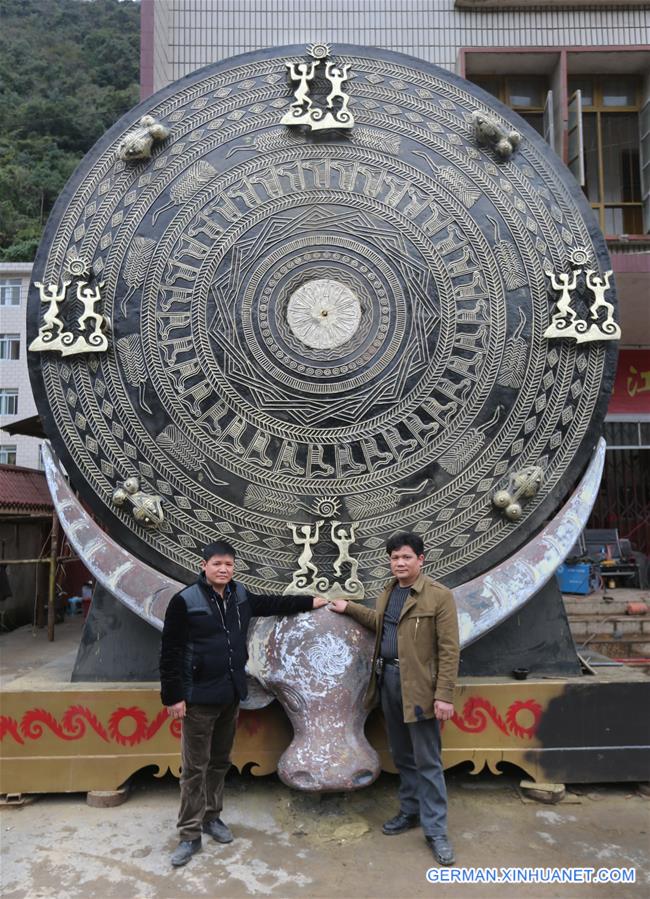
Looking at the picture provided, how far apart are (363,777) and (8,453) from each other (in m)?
21.0

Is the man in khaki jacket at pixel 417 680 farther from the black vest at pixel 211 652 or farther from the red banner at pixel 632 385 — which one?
the red banner at pixel 632 385

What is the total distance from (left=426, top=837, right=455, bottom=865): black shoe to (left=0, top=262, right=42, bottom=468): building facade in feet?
68.3

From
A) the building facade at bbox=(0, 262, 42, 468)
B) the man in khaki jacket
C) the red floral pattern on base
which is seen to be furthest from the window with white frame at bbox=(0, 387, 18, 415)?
the man in khaki jacket

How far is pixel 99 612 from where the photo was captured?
3.90 metres

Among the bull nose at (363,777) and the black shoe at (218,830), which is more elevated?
the bull nose at (363,777)

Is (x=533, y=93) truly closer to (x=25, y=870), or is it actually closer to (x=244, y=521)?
(x=244, y=521)

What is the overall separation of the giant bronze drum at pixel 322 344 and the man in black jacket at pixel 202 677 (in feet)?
2.21

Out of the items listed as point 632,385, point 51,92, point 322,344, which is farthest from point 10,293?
point 51,92

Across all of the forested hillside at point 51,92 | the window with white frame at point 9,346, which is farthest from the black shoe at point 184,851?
the forested hillside at point 51,92

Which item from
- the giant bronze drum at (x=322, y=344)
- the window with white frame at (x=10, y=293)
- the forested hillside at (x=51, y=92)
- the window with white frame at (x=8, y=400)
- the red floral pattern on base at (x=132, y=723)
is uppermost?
the forested hillside at (x=51, y=92)

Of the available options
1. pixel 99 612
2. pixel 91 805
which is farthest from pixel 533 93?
pixel 91 805

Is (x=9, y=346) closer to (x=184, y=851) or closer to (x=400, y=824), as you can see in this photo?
(x=184, y=851)

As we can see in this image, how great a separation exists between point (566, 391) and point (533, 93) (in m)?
6.68

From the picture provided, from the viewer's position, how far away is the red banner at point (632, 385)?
874 cm
